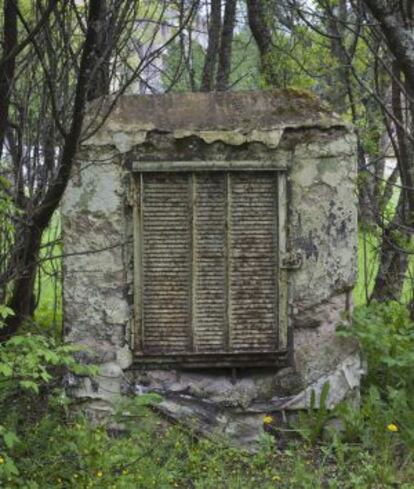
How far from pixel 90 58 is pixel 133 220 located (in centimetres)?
118

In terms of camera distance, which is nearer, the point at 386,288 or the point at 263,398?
the point at 263,398

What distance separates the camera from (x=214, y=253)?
179 inches

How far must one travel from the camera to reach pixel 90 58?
360 cm

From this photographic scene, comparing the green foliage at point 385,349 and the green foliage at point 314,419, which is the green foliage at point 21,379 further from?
the green foliage at point 385,349

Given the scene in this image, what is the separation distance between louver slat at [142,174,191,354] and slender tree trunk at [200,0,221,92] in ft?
11.0

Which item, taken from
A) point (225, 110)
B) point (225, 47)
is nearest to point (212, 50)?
point (225, 47)

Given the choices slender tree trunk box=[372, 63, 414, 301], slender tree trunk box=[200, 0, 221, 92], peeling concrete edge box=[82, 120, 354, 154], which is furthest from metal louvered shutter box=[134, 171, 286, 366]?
slender tree trunk box=[200, 0, 221, 92]

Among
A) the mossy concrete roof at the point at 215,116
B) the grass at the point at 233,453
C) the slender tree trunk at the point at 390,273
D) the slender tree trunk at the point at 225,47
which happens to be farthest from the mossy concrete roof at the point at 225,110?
the slender tree trunk at the point at 225,47

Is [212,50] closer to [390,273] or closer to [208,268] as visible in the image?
[390,273]

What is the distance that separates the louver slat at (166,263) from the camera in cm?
452

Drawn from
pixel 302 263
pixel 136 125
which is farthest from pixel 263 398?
pixel 136 125

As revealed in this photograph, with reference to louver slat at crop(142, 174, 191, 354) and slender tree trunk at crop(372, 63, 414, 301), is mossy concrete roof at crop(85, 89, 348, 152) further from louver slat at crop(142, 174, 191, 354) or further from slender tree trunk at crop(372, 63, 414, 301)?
slender tree trunk at crop(372, 63, 414, 301)

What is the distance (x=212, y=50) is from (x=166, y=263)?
12.7 ft

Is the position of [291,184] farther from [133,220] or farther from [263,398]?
[263,398]
